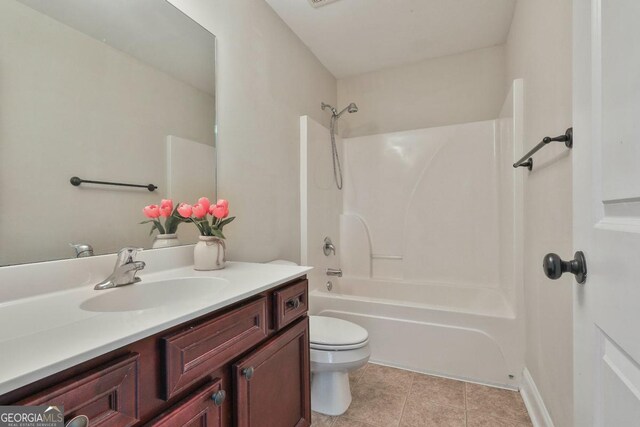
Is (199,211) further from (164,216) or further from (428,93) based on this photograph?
(428,93)

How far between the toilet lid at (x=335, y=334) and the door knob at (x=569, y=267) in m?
1.02

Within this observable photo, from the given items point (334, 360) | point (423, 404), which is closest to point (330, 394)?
point (334, 360)

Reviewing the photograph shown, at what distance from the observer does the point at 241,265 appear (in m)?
1.33

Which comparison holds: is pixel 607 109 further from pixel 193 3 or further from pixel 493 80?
pixel 493 80

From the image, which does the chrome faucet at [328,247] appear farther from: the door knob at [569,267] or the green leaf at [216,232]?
the door knob at [569,267]

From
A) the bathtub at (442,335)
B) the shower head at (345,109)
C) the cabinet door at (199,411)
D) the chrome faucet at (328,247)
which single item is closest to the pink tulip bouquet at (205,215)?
the cabinet door at (199,411)

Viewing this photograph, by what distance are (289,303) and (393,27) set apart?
7.17ft

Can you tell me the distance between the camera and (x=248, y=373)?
2.83ft

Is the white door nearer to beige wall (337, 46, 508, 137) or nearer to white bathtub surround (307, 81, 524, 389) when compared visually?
white bathtub surround (307, 81, 524, 389)

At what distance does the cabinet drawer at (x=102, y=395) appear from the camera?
46 cm

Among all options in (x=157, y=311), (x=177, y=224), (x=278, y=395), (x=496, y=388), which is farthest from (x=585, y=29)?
(x=496, y=388)

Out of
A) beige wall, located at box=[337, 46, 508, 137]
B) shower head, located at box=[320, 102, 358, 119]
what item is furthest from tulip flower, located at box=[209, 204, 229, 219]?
beige wall, located at box=[337, 46, 508, 137]

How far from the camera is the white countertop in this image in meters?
0.46

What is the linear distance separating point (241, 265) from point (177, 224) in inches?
13.5
